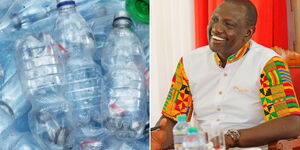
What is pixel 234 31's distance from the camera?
2451mm

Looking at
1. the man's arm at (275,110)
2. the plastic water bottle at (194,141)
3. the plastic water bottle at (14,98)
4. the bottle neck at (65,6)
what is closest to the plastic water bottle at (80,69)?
the bottle neck at (65,6)

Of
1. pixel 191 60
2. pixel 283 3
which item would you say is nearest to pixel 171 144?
pixel 191 60

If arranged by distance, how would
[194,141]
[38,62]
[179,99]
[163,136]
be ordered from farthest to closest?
[179,99]
[163,136]
[38,62]
[194,141]

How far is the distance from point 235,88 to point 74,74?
0.88 m

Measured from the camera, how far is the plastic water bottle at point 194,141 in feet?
5.49

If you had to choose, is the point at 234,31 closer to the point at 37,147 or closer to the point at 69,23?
the point at 69,23

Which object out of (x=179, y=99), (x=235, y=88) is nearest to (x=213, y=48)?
(x=235, y=88)

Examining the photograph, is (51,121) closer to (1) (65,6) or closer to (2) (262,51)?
(1) (65,6)

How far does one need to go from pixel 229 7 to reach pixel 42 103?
1073 millimetres

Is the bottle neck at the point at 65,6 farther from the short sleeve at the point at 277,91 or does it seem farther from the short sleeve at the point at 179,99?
the short sleeve at the point at 277,91

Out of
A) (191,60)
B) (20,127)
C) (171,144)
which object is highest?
(191,60)

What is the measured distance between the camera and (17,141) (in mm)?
1929

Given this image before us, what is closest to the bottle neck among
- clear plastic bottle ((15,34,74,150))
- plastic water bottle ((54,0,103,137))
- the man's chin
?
plastic water bottle ((54,0,103,137))

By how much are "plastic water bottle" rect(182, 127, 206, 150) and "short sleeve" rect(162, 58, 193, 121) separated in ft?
2.68
